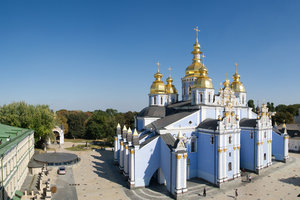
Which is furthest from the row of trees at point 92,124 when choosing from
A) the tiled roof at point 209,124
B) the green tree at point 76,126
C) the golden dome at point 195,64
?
the tiled roof at point 209,124

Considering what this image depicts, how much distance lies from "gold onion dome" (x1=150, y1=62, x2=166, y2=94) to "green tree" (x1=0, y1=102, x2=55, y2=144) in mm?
16049

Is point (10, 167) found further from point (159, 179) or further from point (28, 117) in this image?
point (28, 117)

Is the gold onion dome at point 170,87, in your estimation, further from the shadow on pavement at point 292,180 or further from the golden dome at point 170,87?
the shadow on pavement at point 292,180

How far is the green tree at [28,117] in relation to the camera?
29969 mm

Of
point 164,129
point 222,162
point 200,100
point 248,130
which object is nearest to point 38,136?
point 164,129

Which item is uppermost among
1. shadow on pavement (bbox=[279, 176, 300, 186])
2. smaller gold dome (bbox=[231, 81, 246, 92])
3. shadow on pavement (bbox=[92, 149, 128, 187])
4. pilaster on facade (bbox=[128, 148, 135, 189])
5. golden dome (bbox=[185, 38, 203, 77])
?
golden dome (bbox=[185, 38, 203, 77])

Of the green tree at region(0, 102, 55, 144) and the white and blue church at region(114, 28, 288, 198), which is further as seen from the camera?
the green tree at region(0, 102, 55, 144)

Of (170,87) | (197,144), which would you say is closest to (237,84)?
(170,87)

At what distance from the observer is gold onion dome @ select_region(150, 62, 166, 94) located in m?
28.7

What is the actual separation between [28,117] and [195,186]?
79.7 feet

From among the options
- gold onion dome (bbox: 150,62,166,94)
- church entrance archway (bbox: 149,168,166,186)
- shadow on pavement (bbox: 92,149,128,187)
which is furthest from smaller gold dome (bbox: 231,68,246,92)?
shadow on pavement (bbox: 92,149,128,187)

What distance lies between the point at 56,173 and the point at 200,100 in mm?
17223

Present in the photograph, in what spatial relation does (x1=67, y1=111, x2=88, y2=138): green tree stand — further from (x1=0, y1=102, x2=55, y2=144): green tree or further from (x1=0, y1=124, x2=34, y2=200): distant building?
(x1=0, y1=124, x2=34, y2=200): distant building

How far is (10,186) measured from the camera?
15.9 m
